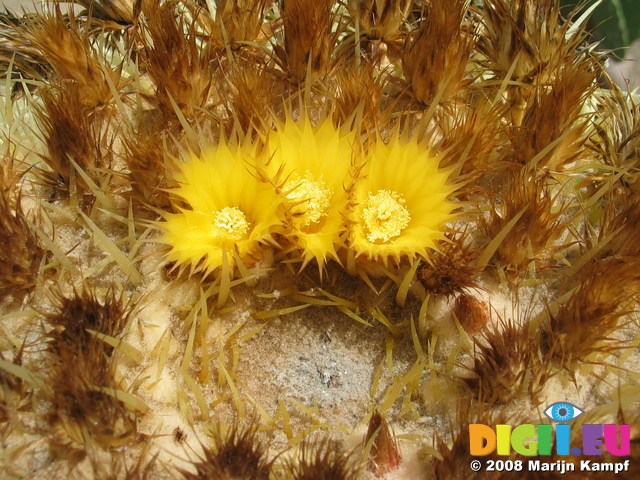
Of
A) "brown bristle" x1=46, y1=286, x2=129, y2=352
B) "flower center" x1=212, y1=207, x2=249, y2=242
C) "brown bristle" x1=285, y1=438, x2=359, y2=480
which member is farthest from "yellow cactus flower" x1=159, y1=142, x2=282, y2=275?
"brown bristle" x1=285, y1=438, x2=359, y2=480

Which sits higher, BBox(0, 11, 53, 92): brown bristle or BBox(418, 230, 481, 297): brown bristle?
BBox(0, 11, 53, 92): brown bristle

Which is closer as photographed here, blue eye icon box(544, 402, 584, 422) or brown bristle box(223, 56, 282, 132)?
blue eye icon box(544, 402, 584, 422)

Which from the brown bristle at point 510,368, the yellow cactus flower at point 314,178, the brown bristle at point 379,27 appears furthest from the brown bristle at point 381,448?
the brown bristle at point 379,27

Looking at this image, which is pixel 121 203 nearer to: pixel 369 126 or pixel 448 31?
pixel 369 126

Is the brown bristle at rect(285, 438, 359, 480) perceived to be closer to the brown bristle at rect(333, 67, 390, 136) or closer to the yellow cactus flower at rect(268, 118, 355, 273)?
the yellow cactus flower at rect(268, 118, 355, 273)

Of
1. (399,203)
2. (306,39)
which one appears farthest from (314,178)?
A: (306,39)

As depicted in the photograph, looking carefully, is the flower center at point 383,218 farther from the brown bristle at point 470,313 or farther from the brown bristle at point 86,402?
the brown bristle at point 86,402
